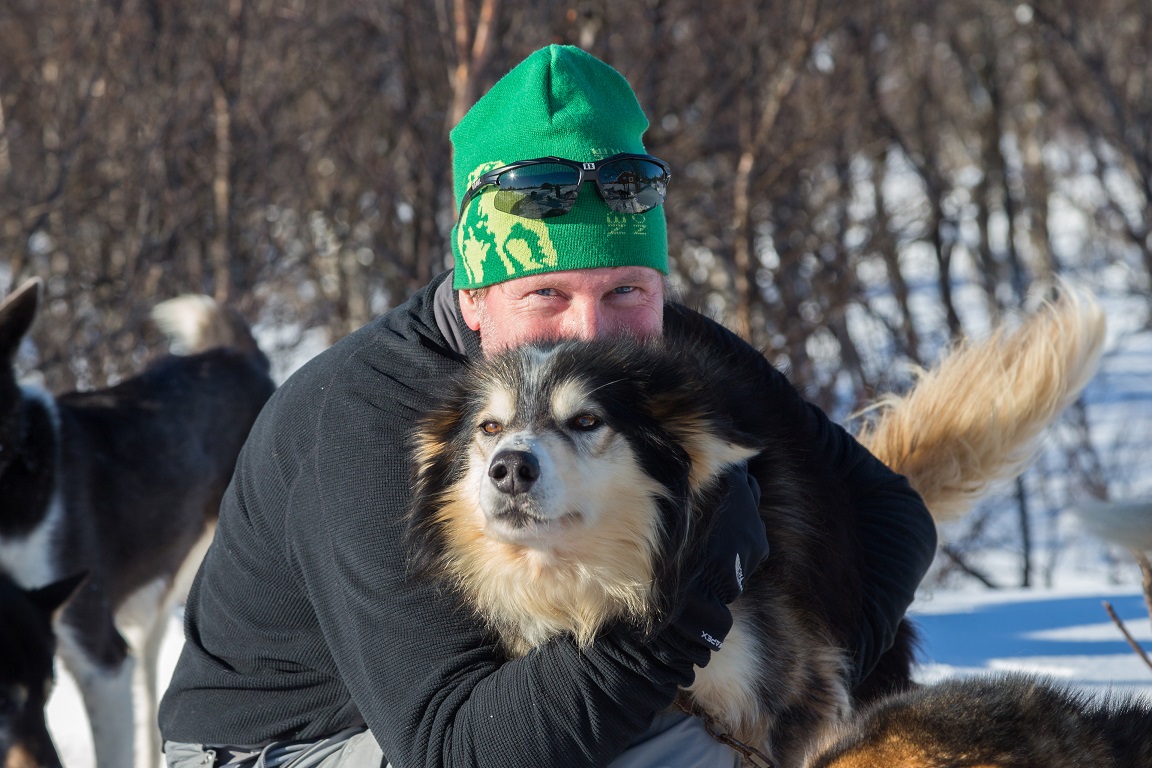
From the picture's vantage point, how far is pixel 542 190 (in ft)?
7.16

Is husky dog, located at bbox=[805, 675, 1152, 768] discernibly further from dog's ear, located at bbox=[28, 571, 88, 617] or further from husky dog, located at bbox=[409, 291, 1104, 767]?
dog's ear, located at bbox=[28, 571, 88, 617]

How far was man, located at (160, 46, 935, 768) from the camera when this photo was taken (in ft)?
5.95

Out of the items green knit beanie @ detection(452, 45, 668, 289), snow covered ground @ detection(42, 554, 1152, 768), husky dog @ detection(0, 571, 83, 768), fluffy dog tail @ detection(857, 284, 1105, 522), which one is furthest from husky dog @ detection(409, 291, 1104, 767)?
husky dog @ detection(0, 571, 83, 768)

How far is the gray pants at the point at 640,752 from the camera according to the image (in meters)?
2.00

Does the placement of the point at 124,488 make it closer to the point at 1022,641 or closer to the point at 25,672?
the point at 25,672

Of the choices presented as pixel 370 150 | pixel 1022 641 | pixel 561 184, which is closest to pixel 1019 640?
pixel 1022 641

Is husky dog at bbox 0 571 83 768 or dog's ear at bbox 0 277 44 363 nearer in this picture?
husky dog at bbox 0 571 83 768

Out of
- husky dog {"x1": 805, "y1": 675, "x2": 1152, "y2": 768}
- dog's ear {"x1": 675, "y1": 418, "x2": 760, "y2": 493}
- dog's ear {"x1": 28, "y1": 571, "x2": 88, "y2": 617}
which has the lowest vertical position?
dog's ear {"x1": 28, "y1": 571, "x2": 88, "y2": 617}

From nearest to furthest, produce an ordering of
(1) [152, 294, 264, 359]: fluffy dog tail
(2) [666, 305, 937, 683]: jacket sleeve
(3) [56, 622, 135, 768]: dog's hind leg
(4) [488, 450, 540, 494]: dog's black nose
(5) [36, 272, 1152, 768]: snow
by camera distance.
→ (4) [488, 450, 540, 494]: dog's black nose, (2) [666, 305, 937, 683]: jacket sleeve, (5) [36, 272, 1152, 768]: snow, (3) [56, 622, 135, 768]: dog's hind leg, (1) [152, 294, 264, 359]: fluffy dog tail

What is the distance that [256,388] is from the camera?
5.00 metres

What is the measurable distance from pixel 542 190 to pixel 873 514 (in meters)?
1.03

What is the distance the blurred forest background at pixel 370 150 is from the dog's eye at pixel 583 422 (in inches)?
154

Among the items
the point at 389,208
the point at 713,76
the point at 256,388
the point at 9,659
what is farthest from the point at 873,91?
the point at 9,659

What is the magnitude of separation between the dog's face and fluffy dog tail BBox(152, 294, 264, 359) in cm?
350
